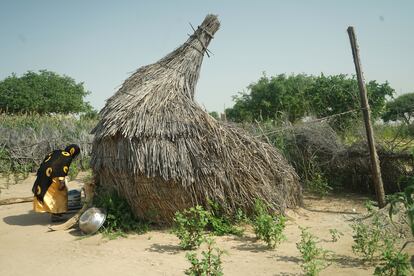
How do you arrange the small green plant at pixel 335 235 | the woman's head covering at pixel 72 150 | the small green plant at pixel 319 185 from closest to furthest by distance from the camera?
the small green plant at pixel 335 235 < the woman's head covering at pixel 72 150 < the small green plant at pixel 319 185

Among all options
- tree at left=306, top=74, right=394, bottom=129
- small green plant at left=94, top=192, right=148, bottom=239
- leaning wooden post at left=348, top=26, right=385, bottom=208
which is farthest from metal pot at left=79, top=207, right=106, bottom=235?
tree at left=306, top=74, right=394, bottom=129

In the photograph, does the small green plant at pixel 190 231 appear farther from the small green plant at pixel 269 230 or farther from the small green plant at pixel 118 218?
the small green plant at pixel 118 218

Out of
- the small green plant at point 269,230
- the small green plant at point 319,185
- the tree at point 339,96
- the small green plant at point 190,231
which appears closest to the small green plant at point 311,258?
the small green plant at point 269,230

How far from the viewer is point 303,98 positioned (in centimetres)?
1384

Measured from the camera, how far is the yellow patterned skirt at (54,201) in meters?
6.48

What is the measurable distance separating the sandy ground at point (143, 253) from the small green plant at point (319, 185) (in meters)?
1.41

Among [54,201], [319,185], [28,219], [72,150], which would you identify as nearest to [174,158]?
[72,150]

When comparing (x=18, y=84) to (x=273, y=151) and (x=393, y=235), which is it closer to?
(x=273, y=151)

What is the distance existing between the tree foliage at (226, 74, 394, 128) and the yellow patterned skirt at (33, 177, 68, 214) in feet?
16.5

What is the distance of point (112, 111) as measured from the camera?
646cm

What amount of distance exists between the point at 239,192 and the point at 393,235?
7.20 ft

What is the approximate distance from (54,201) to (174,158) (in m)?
2.38

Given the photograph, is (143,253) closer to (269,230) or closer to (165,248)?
(165,248)

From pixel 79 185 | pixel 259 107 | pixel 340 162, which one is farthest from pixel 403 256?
pixel 259 107
